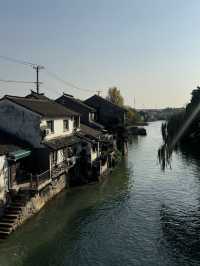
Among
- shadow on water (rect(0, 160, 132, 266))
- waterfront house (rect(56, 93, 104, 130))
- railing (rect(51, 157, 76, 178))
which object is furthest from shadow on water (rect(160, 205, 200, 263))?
waterfront house (rect(56, 93, 104, 130))

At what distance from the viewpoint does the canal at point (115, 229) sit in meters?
24.2

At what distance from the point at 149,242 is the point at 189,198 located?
13258mm

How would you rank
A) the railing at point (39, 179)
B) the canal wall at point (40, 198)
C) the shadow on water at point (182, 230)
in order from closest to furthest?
the shadow on water at point (182, 230)
the canal wall at point (40, 198)
the railing at point (39, 179)

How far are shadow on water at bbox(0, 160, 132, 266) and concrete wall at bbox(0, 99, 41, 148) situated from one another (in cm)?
715

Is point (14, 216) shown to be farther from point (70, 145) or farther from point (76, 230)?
point (70, 145)

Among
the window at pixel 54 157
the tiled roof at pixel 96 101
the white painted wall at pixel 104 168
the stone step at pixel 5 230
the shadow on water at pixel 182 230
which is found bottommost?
the shadow on water at pixel 182 230

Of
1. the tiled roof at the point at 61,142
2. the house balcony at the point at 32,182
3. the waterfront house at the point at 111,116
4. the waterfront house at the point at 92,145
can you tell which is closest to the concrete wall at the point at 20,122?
the tiled roof at the point at 61,142

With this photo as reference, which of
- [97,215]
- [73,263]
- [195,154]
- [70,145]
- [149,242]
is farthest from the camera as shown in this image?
[195,154]

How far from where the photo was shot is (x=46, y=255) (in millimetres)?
24562

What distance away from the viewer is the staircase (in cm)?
2716

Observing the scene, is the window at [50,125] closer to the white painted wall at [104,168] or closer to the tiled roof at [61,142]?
the tiled roof at [61,142]

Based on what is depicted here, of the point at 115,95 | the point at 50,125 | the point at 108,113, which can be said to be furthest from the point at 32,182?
the point at 115,95

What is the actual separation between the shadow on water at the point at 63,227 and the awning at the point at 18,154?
558 cm

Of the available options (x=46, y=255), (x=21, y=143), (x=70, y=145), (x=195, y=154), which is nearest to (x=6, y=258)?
(x=46, y=255)
